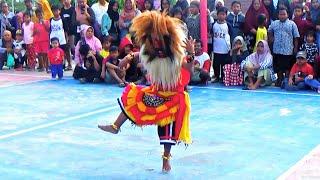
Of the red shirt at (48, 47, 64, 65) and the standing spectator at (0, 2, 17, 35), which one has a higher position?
the standing spectator at (0, 2, 17, 35)

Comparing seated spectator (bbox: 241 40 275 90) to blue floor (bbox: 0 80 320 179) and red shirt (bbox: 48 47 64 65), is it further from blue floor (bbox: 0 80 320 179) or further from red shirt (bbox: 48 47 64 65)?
red shirt (bbox: 48 47 64 65)

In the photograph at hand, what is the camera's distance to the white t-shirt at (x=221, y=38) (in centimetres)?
1014

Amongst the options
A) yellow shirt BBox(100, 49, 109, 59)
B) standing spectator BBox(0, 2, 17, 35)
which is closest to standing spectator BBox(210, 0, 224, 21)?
yellow shirt BBox(100, 49, 109, 59)

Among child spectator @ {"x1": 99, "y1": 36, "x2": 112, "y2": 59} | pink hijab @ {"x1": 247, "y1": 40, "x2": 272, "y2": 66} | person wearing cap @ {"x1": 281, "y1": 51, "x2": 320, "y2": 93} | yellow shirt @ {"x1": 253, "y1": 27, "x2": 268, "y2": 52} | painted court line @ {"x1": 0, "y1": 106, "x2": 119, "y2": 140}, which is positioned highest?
yellow shirt @ {"x1": 253, "y1": 27, "x2": 268, "y2": 52}

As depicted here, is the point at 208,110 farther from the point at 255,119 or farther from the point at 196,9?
the point at 196,9

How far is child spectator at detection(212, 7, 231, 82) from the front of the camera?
10141mm

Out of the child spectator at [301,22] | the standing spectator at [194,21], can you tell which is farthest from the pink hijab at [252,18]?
the standing spectator at [194,21]

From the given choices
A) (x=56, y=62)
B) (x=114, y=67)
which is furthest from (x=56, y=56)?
(x=114, y=67)

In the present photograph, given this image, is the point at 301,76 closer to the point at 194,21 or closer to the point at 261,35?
the point at 261,35

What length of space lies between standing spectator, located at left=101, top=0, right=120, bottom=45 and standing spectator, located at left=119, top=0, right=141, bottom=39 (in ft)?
0.87

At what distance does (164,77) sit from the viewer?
16.0 ft

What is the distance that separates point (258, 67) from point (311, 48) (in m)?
0.93

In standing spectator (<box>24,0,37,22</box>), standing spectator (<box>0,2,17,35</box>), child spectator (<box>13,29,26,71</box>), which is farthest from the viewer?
standing spectator (<box>0,2,17,35</box>)

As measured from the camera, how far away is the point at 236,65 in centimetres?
992
